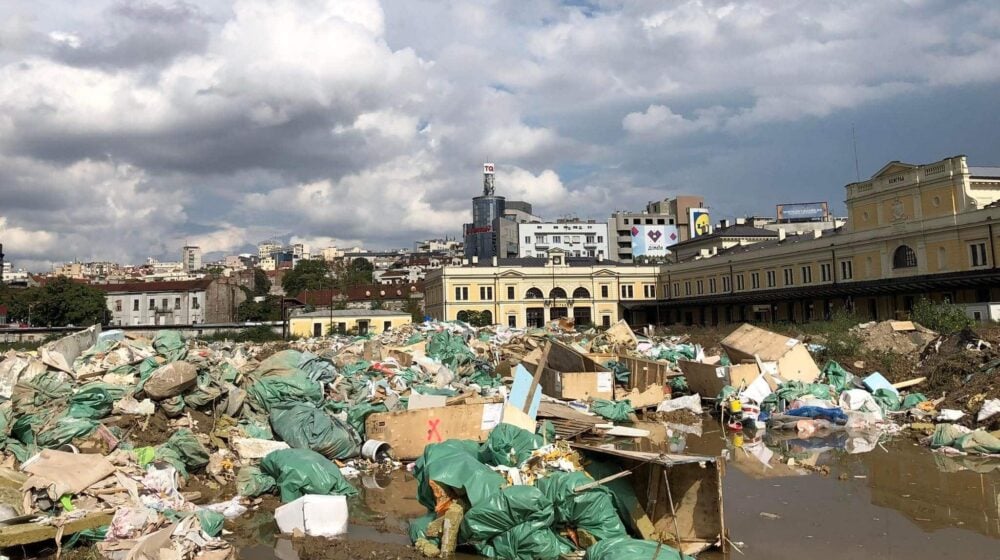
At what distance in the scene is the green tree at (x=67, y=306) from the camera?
61.2 metres

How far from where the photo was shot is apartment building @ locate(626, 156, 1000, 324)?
3441 cm

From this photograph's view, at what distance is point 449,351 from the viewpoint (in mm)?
19141

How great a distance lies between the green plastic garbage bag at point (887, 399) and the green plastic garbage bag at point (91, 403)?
13.0 metres

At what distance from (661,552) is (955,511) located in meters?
4.08

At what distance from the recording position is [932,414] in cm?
1220

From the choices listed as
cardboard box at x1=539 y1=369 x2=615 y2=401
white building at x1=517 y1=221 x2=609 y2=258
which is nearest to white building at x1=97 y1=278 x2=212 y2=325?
white building at x1=517 y1=221 x2=609 y2=258

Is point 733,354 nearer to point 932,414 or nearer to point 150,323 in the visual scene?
A: point 932,414

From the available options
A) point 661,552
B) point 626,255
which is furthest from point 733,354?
point 626,255

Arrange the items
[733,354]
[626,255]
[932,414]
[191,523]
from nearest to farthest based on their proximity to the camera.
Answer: [191,523], [932,414], [733,354], [626,255]

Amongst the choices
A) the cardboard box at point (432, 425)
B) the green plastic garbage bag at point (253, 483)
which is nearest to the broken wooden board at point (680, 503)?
the cardboard box at point (432, 425)

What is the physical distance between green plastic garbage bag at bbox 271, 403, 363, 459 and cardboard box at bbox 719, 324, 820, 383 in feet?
30.2

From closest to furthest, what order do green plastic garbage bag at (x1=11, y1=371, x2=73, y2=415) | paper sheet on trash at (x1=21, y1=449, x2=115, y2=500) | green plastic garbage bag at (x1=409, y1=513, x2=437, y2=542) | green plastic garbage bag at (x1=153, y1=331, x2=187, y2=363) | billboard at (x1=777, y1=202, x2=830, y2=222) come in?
green plastic garbage bag at (x1=409, y1=513, x2=437, y2=542)
paper sheet on trash at (x1=21, y1=449, x2=115, y2=500)
green plastic garbage bag at (x1=11, y1=371, x2=73, y2=415)
green plastic garbage bag at (x1=153, y1=331, x2=187, y2=363)
billboard at (x1=777, y1=202, x2=830, y2=222)

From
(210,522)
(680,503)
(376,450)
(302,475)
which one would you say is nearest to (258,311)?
(376,450)

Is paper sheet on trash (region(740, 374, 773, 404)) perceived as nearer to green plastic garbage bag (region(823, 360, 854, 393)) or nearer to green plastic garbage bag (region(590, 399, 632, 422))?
green plastic garbage bag (region(823, 360, 854, 393))
